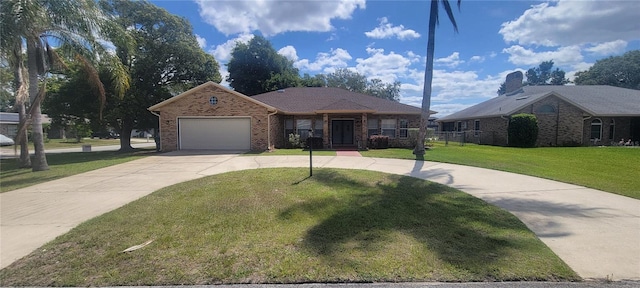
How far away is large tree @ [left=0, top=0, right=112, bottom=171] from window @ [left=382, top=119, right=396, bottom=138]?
52.4ft

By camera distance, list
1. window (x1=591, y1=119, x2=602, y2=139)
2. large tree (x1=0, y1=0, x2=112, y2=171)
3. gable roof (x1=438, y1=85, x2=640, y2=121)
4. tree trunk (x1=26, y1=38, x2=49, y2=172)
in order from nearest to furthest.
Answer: large tree (x1=0, y1=0, x2=112, y2=171), tree trunk (x1=26, y1=38, x2=49, y2=172), gable roof (x1=438, y1=85, x2=640, y2=121), window (x1=591, y1=119, x2=602, y2=139)

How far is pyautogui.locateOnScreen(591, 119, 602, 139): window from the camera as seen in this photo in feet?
73.5

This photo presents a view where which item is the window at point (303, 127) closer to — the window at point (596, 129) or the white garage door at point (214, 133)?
the white garage door at point (214, 133)

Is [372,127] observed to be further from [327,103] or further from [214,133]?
[214,133]

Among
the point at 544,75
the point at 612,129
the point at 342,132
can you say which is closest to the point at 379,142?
the point at 342,132

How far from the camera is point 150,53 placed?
20.4 metres

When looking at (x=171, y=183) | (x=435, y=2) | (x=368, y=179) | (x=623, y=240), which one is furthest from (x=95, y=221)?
(x=435, y=2)

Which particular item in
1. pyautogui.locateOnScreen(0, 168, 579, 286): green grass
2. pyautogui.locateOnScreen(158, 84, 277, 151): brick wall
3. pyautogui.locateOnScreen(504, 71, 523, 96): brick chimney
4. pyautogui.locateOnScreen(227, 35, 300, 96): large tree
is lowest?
pyautogui.locateOnScreen(0, 168, 579, 286): green grass

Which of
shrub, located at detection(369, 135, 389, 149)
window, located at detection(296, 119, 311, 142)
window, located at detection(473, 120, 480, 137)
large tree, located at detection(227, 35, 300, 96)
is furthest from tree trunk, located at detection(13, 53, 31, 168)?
window, located at detection(473, 120, 480, 137)

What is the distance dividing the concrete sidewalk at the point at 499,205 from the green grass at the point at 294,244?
1.17 feet

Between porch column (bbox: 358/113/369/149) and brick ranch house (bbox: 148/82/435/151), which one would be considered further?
porch column (bbox: 358/113/369/149)

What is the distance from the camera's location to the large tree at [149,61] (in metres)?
19.3

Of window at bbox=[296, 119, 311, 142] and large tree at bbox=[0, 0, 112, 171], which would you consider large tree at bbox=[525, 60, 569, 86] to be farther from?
large tree at bbox=[0, 0, 112, 171]

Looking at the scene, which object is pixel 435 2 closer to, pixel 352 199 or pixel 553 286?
pixel 352 199
